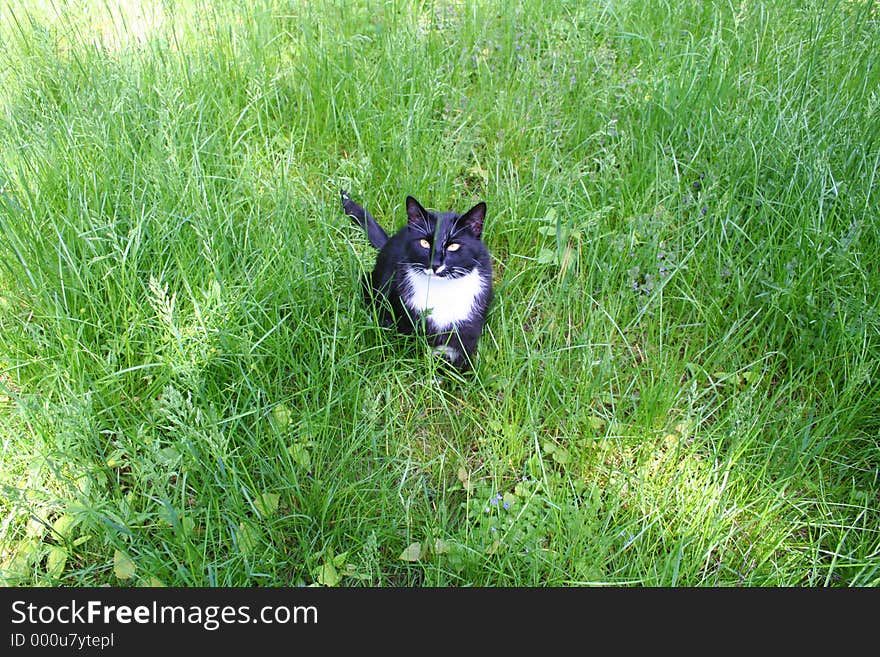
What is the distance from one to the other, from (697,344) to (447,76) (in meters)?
2.08

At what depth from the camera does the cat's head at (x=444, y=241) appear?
228 centimetres

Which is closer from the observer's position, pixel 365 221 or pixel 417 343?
pixel 417 343

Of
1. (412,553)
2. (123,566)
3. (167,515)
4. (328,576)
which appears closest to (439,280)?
(412,553)

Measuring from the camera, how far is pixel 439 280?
7.83 feet

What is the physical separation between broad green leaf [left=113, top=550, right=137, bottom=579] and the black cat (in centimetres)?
121

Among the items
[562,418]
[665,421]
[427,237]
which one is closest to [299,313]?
[427,237]

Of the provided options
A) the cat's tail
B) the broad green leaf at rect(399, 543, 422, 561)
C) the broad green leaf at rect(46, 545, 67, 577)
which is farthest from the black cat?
the broad green leaf at rect(46, 545, 67, 577)

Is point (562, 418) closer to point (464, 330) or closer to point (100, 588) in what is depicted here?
point (464, 330)

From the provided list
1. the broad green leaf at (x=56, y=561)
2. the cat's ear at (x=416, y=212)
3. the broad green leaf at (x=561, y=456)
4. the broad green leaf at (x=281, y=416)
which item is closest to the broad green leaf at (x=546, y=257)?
the cat's ear at (x=416, y=212)

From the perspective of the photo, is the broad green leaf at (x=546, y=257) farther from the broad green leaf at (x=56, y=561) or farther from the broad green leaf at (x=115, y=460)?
the broad green leaf at (x=56, y=561)

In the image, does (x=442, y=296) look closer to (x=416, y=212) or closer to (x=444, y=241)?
(x=444, y=241)

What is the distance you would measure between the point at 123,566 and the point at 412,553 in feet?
2.98

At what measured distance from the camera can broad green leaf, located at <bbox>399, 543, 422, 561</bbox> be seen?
194cm

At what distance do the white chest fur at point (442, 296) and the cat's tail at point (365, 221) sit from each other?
44cm
